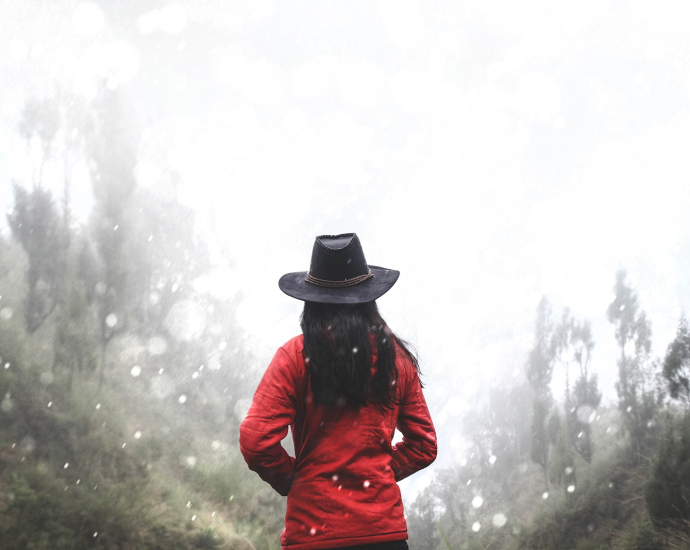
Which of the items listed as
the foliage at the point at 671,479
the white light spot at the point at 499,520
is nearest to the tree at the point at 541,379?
the white light spot at the point at 499,520

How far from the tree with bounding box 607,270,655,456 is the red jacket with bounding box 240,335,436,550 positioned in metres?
5.75

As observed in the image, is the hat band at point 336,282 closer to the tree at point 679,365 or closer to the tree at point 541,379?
the tree at point 679,365

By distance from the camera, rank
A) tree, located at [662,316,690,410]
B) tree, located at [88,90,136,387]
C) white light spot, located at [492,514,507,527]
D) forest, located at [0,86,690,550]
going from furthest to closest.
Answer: tree, located at [88,90,136,387]
white light spot, located at [492,514,507,527]
forest, located at [0,86,690,550]
tree, located at [662,316,690,410]

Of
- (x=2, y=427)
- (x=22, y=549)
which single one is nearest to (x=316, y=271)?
(x=22, y=549)

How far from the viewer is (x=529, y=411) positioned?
7969 millimetres

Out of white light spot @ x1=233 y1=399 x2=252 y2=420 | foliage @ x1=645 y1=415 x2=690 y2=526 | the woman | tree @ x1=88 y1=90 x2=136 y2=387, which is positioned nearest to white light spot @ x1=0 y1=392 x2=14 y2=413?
tree @ x1=88 y1=90 x2=136 y2=387

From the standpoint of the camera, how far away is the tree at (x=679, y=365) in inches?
214

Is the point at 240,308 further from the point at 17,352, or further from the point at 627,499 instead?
the point at 627,499

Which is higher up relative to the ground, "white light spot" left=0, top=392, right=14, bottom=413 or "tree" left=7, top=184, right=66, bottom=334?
"tree" left=7, top=184, right=66, bottom=334

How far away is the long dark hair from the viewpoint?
1.60 meters

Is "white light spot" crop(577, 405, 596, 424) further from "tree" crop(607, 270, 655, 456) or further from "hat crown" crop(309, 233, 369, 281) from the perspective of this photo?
"hat crown" crop(309, 233, 369, 281)

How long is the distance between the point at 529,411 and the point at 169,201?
9481 mm

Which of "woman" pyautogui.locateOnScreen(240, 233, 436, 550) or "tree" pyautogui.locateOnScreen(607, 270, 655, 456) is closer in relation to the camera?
"woman" pyautogui.locateOnScreen(240, 233, 436, 550)

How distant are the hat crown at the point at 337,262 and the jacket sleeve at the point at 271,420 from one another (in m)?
0.33
